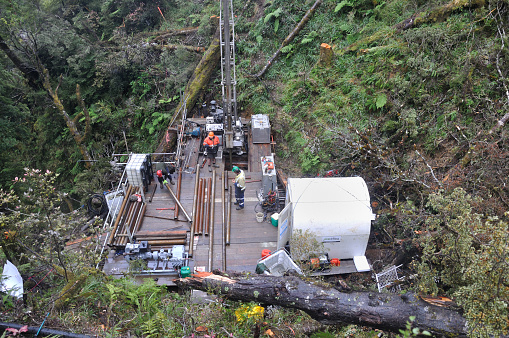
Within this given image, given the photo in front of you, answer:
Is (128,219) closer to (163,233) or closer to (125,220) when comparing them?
(125,220)

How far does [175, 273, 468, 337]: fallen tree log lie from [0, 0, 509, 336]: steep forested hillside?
528 mm

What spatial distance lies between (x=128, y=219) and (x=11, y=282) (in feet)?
17.2

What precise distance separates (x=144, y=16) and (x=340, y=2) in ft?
49.1

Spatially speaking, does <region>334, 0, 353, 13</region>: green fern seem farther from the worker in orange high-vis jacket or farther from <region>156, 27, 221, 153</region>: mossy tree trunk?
the worker in orange high-vis jacket

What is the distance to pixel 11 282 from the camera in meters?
5.67

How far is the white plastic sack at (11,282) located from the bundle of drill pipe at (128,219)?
155 inches

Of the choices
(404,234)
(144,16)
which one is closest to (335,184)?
(404,234)

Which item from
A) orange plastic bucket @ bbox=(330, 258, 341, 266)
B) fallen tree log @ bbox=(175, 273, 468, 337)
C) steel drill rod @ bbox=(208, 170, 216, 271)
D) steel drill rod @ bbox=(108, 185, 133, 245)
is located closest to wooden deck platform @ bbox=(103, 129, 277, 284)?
steel drill rod @ bbox=(208, 170, 216, 271)

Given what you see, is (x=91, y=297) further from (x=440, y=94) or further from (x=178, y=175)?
(x=440, y=94)

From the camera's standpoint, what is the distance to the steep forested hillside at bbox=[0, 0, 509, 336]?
6.65m

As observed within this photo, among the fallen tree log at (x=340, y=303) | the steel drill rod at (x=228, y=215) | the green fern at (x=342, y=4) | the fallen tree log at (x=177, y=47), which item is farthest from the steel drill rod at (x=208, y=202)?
the fallen tree log at (x=177, y=47)

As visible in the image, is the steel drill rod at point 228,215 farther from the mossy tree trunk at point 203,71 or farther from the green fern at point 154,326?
the mossy tree trunk at point 203,71

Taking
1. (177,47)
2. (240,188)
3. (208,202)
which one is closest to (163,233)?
(208,202)

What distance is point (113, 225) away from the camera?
11109 millimetres
